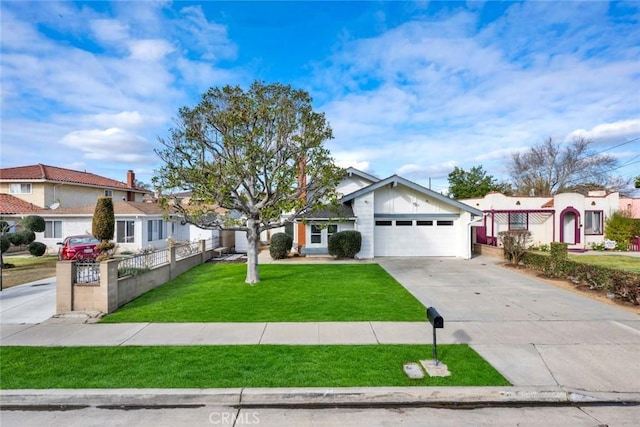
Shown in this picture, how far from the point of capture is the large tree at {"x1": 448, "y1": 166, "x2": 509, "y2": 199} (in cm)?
4328

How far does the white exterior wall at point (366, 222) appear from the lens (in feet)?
61.3

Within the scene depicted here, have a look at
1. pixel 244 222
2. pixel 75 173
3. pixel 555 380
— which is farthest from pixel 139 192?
pixel 555 380

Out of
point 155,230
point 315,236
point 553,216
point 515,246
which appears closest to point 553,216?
point 553,216

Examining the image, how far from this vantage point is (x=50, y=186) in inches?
1019

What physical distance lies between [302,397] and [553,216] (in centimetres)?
2362

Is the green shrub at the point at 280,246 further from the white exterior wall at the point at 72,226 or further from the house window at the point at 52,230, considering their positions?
the house window at the point at 52,230

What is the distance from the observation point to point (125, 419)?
4184 mm

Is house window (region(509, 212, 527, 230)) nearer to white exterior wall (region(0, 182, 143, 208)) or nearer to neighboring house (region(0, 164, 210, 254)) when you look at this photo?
neighboring house (region(0, 164, 210, 254))

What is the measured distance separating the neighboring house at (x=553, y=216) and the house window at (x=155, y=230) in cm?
2232

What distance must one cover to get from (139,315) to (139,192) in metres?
30.6

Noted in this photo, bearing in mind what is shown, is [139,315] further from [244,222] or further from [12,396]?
[244,222]

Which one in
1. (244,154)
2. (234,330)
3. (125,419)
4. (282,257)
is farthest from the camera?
(282,257)

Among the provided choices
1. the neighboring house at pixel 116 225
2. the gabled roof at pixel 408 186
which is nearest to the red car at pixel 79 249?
the neighboring house at pixel 116 225

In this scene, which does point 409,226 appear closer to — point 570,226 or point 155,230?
point 570,226
